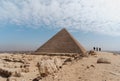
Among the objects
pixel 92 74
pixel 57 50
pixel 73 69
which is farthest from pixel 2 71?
pixel 57 50

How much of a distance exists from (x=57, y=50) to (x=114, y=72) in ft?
72.7

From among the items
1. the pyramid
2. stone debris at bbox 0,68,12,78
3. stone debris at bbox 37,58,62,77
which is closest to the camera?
stone debris at bbox 37,58,62,77

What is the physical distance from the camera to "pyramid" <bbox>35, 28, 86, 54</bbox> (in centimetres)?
2942

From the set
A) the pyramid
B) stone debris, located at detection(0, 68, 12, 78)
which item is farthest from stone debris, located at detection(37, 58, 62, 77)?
the pyramid

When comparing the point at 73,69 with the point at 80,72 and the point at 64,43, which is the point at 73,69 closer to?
the point at 80,72

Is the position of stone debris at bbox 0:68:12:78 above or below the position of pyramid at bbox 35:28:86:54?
below

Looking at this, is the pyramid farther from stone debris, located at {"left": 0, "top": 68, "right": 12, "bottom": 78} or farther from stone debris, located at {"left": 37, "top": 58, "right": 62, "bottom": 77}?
stone debris, located at {"left": 37, "top": 58, "right": 62, "bottom": 77}

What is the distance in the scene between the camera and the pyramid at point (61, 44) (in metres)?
29.4

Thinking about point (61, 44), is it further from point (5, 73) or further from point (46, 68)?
point (46, 68)

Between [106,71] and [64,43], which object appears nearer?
[106,71]

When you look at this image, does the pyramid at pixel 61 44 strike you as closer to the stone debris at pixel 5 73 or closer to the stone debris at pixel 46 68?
the stone debris at pixel 5 73

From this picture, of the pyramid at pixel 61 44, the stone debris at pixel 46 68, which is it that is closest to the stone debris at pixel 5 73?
the stone debris at pixel 46 68

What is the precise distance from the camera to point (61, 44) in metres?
30.6

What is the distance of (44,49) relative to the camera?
102ft
